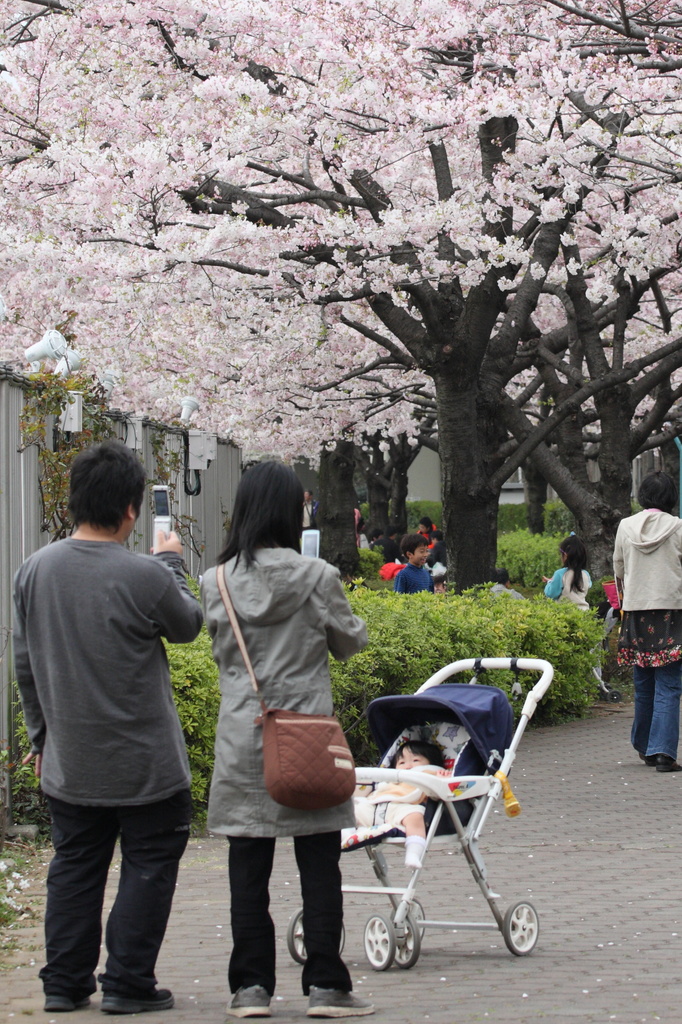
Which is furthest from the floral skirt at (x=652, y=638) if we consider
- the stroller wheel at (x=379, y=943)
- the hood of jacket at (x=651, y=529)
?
the stroller wheel at (x=379, y=943)

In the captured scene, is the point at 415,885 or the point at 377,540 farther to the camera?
the point at 377,540

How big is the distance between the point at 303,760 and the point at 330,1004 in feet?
2.46

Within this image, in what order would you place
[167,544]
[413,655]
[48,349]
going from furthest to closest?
[413,655] → [48,349] → [167,544]

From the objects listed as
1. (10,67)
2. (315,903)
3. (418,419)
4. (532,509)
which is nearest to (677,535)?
(315,903)

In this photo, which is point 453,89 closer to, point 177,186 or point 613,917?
point 177,186

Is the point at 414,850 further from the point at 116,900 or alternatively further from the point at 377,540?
the point at 377,540

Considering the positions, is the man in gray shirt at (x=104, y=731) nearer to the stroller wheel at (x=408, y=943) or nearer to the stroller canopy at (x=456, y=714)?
the stroller wheel at (x=408, y=943)

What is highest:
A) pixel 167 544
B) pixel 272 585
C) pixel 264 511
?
pixel 264 511

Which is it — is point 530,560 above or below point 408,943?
above

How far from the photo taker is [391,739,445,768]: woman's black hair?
204 inches

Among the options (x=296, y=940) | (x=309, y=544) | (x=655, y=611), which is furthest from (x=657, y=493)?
(x=309, y=544)

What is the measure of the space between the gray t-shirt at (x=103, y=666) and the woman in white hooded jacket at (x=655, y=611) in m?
5.05

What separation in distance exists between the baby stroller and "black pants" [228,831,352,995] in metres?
0.44

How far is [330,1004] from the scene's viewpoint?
403 cm
